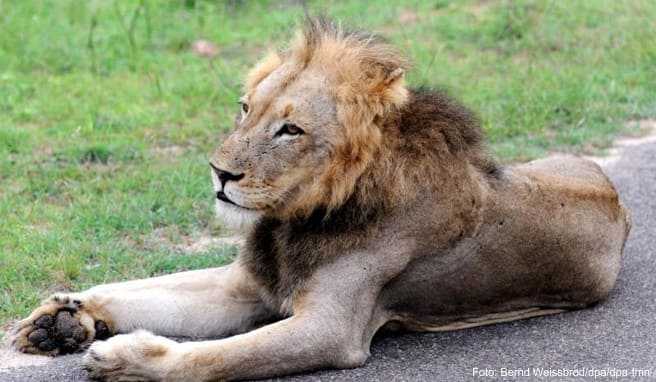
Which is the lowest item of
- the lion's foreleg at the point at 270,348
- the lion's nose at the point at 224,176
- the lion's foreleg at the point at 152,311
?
the lion's foreleg at the point at 152,311

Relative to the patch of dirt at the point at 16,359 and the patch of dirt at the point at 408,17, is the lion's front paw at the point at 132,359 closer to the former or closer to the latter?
the patch of dirt at the point at 16,359

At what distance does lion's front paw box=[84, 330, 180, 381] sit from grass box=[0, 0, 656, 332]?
0.92 m

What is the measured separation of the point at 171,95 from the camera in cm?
787

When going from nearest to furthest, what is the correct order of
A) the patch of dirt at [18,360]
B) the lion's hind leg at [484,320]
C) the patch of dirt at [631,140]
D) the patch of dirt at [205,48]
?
the patch of dirt at [18,360]
the lion's hind leg at [484,320]
the patch of dirt at [631,140]
the patch of dirt at [205,48]

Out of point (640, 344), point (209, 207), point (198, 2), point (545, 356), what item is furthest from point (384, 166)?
point (198, 2)

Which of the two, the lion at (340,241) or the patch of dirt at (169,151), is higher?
the lion at (340,241)

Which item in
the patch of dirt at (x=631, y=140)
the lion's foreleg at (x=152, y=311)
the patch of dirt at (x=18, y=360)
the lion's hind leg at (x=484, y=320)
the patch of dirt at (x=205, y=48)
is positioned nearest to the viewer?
the patch of dirt at (x=18, y=360)

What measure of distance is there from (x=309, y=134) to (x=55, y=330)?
119 centimetres

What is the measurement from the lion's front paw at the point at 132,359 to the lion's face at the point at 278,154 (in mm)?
528

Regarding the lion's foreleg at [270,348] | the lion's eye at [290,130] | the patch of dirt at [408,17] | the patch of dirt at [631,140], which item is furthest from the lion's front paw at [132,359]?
the patch of dirt at [408,17]

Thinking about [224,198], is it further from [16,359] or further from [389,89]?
[16,359]

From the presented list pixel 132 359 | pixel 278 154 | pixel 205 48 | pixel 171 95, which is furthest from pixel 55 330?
pixel 205 48

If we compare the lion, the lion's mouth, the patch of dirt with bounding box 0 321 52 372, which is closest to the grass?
the patch of dirt with bounding box 0 321 52 372

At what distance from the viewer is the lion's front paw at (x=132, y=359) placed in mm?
3682
